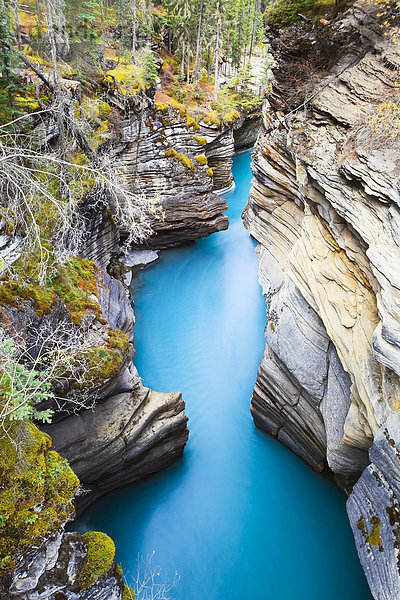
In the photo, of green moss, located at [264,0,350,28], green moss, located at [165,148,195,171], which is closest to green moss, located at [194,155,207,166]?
green moss, located at [165,148,195,171]

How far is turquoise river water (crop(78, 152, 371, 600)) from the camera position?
27.1 feet

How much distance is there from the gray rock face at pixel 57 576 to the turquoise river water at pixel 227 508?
4087 mm

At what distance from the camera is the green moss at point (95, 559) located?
4.71 m

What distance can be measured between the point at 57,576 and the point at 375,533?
14.1 ft

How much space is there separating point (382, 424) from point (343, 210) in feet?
13.3

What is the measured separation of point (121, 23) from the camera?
70.9ft

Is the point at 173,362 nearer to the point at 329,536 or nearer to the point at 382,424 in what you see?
the point at 329,536

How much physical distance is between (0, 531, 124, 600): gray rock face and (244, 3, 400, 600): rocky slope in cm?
361

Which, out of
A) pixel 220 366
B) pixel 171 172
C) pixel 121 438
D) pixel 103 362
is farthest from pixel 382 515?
pixel 171 172

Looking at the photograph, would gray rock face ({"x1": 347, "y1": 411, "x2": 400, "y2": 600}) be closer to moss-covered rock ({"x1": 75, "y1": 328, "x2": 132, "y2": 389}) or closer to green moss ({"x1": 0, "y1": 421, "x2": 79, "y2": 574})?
green moss ({"x1": 0, "y1": 421, "x2": 79, "y2": 574})

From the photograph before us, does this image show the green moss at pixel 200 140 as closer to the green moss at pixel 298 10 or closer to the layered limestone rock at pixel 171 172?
the layered limestone rock at pixel 171 172

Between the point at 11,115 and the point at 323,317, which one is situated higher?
the point at 11,115

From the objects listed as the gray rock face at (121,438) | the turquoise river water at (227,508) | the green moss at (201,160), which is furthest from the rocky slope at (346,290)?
the green moss at (201,160)

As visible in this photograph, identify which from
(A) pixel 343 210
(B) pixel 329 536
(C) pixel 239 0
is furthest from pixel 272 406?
(C) pixel 239 0
